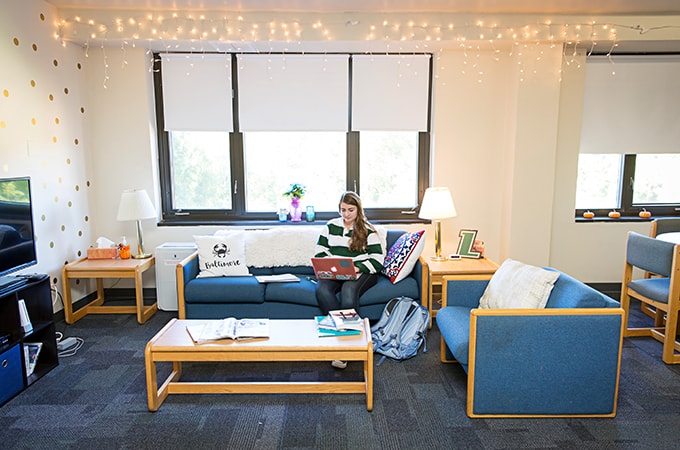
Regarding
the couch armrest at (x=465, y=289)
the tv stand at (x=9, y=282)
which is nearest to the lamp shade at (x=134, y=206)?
the tv stand at (x=9, y=282)

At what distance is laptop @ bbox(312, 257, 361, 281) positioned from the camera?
3.52 m

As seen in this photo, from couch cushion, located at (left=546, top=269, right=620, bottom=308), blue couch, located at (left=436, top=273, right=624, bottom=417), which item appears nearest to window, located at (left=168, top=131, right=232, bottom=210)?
blue couch, located at (left=436, top=273, right=624, bottom=417)

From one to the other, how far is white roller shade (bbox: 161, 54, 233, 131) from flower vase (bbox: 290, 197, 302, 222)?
923mm

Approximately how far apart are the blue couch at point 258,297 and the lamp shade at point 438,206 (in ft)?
1.82

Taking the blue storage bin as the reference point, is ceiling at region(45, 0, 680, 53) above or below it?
above

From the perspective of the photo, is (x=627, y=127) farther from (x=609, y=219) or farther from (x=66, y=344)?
(x=66, y=344)

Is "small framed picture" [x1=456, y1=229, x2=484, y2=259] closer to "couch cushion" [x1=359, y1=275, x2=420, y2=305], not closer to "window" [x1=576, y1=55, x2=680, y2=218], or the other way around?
"couch cushion" [x1=359, y1=275, x2=420, y2=305]

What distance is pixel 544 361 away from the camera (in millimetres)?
2467

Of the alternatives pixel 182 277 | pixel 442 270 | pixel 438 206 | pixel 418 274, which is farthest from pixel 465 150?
pixel 182 277

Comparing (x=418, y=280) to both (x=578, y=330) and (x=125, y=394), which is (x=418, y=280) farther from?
(x=125, y=394)

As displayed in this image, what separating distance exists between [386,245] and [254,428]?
2069mm

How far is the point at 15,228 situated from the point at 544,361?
10.5 ft

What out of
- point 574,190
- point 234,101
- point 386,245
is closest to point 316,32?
point 234,101

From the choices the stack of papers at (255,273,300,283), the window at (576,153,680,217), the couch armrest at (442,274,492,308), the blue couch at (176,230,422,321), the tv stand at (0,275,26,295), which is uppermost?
the window at (576,153,680,217)
